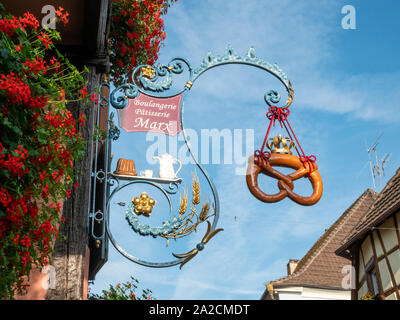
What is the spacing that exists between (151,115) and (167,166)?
20.5 inches

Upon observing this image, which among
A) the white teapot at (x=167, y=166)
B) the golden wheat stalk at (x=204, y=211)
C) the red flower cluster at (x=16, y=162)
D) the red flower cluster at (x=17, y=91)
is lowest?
the red flower cluster at (x=16, y=162)

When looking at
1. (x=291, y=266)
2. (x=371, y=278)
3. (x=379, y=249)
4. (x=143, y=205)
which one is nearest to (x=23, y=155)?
(x=143, y=205)

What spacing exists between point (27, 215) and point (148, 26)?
3440 millimetres

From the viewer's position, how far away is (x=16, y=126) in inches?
122

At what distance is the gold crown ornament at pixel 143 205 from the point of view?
511cm

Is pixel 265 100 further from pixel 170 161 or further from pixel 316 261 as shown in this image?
pixel 316 261

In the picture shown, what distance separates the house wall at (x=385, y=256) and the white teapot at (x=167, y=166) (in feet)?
18.8

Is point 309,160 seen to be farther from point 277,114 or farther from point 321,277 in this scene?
point 321,277

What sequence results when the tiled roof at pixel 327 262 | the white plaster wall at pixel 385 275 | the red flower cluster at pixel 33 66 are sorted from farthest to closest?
the tiled roof at pixel 327 262, the white plaster wall at pixel 385 275, the red flower cluster at pixel 33 66

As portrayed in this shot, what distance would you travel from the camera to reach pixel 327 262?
55.5ft

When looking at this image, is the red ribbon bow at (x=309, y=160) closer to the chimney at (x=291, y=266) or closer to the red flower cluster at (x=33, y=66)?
the red flower cluster at (x=33, y=66)

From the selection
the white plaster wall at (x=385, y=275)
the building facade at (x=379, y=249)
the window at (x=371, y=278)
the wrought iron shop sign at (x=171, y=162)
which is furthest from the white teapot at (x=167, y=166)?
the window at (x=371, y=278)
